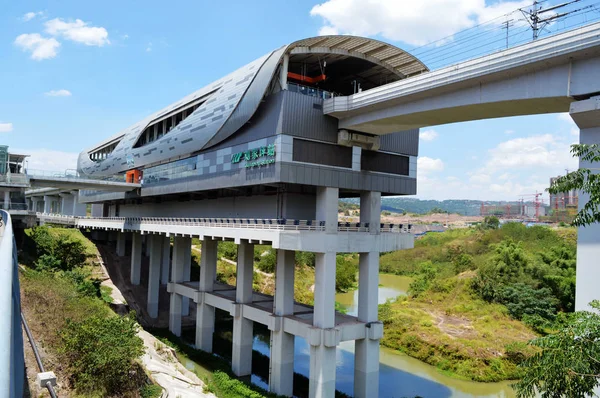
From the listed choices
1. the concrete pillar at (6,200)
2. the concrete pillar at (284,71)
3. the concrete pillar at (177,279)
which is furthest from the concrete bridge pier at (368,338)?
the concrete pillar at (6,200)

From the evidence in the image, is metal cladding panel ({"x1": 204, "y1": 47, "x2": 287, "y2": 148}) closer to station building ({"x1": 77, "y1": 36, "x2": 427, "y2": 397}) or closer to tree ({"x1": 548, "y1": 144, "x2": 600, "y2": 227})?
station building ({"x1": 77, "y1": 36, "x2": 427, "y2": 397})

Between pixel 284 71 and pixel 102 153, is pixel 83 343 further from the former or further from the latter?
pixel 102 153

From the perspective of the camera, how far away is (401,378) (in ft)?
93.7

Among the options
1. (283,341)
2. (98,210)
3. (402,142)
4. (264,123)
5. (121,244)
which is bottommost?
(283,341)

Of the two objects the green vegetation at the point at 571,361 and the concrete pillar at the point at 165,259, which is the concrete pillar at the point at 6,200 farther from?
the green vegetation at the point at 571,361

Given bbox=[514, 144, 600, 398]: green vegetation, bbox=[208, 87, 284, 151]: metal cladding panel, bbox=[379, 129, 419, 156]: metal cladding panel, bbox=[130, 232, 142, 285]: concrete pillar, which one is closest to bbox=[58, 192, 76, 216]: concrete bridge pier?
bbox=[130, 232, 142, 285]: concrete pillar

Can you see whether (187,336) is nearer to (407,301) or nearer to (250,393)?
(250,393)

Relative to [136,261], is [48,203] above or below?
above

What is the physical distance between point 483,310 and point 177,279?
27.6 meters

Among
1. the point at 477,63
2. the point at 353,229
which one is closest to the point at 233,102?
the point at 353,229

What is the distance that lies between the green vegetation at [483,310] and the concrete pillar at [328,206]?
45.2 ft

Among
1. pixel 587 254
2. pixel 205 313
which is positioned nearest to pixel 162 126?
pixel 205 313

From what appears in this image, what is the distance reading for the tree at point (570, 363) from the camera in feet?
24.9

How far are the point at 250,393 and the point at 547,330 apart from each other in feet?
91.9
